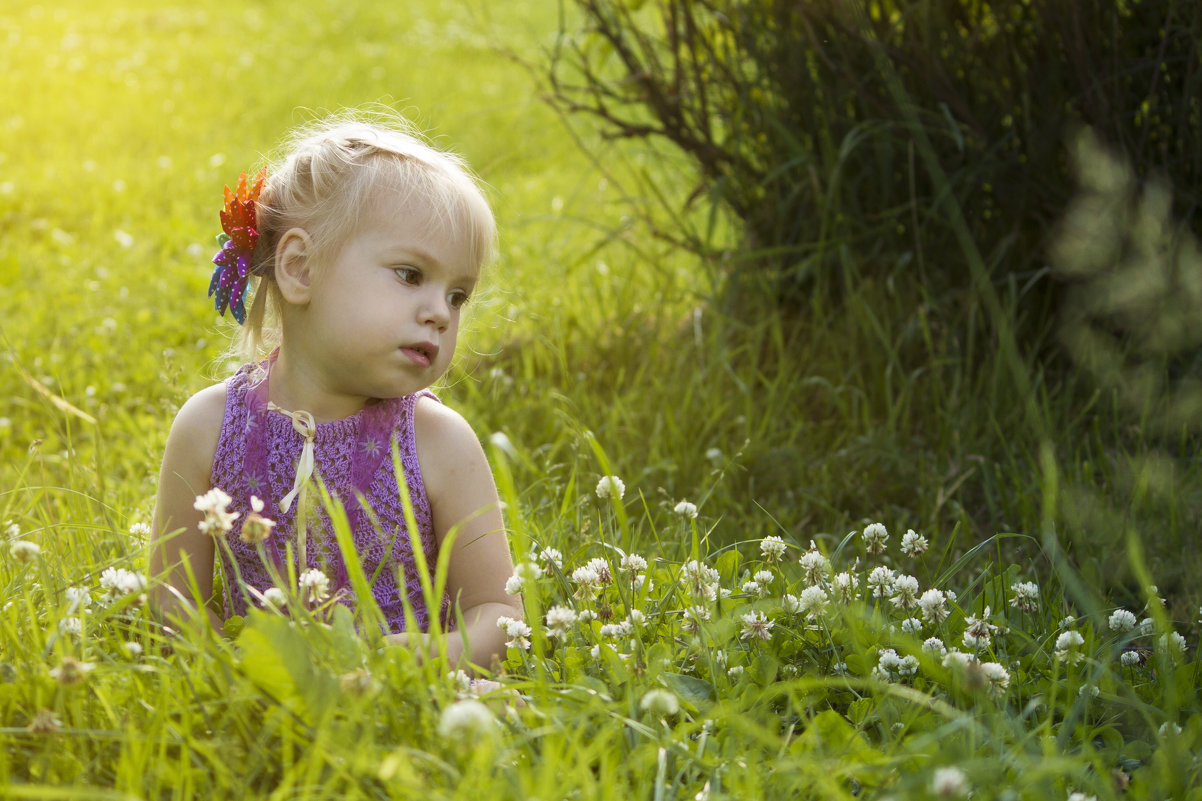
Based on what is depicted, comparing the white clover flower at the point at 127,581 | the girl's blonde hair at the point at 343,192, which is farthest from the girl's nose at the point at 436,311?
the white clover flower at the point at 127,581

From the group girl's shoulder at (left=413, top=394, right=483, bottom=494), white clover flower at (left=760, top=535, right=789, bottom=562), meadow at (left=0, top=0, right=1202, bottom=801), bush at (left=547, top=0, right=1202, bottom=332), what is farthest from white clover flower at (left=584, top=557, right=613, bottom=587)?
bush at (left=547, top=0, right=1202, bottom=332)

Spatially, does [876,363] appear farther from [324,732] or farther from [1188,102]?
[324,732]

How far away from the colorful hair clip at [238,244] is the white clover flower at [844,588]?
140cm

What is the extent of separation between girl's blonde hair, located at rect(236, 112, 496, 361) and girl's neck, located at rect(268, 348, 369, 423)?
7.2 inches

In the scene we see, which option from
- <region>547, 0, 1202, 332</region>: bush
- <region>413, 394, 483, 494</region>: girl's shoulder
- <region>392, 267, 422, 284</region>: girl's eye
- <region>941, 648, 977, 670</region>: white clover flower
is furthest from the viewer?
<region>547, 0, 1202, 332</region>: bush

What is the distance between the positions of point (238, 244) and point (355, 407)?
459 mm

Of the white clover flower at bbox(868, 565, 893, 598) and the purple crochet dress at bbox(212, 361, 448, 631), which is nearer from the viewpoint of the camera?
the white clover flower at bbox(868, 565, 893, 598)

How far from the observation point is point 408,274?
229 cm

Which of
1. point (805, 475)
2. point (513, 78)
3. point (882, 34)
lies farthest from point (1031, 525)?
point (513, 78)

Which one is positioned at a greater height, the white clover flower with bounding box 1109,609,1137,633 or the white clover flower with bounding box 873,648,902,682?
the white clover flower with bounding box 873,648,902,682

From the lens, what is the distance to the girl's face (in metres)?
2.25

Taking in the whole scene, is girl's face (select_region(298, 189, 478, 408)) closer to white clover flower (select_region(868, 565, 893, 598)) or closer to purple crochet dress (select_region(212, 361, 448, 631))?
purple crochet dress (select_region(212, 361, 448, 631))

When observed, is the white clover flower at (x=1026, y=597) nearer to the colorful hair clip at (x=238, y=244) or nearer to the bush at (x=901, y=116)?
the bush at (x=901, y=116)

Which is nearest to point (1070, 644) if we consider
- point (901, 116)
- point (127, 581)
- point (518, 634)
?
point (518, 634)
